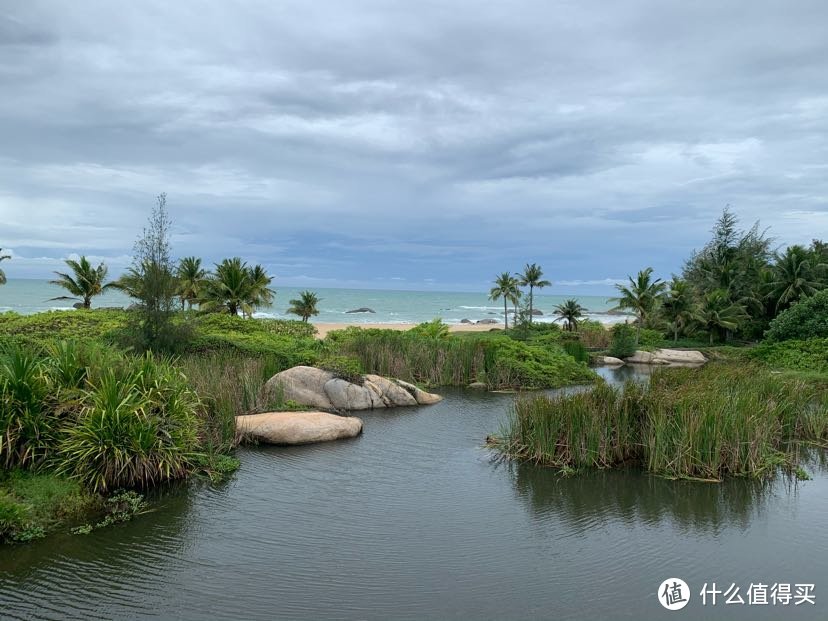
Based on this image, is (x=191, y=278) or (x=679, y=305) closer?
(x=191, y=278)

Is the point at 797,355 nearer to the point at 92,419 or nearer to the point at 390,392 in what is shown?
the point at 390,392

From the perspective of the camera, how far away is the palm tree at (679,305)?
1716 inches

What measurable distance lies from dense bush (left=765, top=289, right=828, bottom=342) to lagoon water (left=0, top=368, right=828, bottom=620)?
864 inches

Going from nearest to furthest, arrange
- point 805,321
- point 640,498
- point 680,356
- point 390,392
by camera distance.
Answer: point 640,498 → point 390,392 → point 805,321 → point 680,356

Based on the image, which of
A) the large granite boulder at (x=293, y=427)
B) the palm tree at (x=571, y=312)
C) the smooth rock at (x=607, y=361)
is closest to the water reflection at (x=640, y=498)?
the large granite boulder at (x=293, y=427)

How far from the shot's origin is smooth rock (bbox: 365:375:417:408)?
18.1m

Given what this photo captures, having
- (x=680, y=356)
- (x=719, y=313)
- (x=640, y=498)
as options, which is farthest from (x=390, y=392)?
(x=719, y=313)

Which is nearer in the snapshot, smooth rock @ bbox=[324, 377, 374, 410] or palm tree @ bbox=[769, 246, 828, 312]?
smooth rock @ bbox=[324, 377, 374, 410]

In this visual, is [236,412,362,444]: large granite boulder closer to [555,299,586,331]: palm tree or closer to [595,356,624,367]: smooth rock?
[595,356,624,367]: smooth rock

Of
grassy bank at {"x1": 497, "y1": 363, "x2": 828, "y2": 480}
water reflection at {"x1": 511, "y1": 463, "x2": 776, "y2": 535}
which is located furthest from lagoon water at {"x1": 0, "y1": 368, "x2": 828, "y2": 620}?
grassy bank at {"x1": 497, "y1": 363, "x2": 828, "y2": 480}

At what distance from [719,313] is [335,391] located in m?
35.5

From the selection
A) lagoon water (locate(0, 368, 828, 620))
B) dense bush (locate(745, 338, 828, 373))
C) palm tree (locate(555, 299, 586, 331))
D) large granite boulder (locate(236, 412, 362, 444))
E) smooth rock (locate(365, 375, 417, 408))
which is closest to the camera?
lagoon water (locate(0, 368, 828, 620))

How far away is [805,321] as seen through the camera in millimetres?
30719

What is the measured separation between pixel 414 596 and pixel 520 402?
6.33 m
